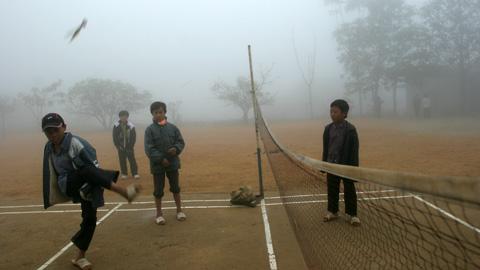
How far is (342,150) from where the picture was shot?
189 inches

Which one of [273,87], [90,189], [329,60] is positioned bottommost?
[90,189]

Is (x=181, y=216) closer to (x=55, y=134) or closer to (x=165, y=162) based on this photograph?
(x=165, y=162)

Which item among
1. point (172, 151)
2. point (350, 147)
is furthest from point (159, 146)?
point (350, 147)

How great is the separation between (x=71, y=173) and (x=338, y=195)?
3.15m

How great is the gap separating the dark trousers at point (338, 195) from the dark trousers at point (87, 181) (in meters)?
2.56

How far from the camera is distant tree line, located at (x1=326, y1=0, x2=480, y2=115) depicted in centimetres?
2806

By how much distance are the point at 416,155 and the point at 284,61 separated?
7914 cm

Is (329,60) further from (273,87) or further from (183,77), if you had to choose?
(183,77)

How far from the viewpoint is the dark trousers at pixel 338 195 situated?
464 cm

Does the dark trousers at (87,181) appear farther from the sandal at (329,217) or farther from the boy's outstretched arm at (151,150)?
the sandal at (329,217)

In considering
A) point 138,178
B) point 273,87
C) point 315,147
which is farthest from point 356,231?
point 273,87

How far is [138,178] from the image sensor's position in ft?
32.8

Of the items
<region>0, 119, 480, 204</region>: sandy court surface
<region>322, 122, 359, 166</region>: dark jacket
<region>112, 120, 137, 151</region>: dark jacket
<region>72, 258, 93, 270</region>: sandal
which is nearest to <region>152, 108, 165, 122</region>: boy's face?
<region>72, 258, 93, 270</region>: sandal

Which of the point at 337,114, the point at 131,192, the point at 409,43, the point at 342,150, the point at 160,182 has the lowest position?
the point at 160,182
